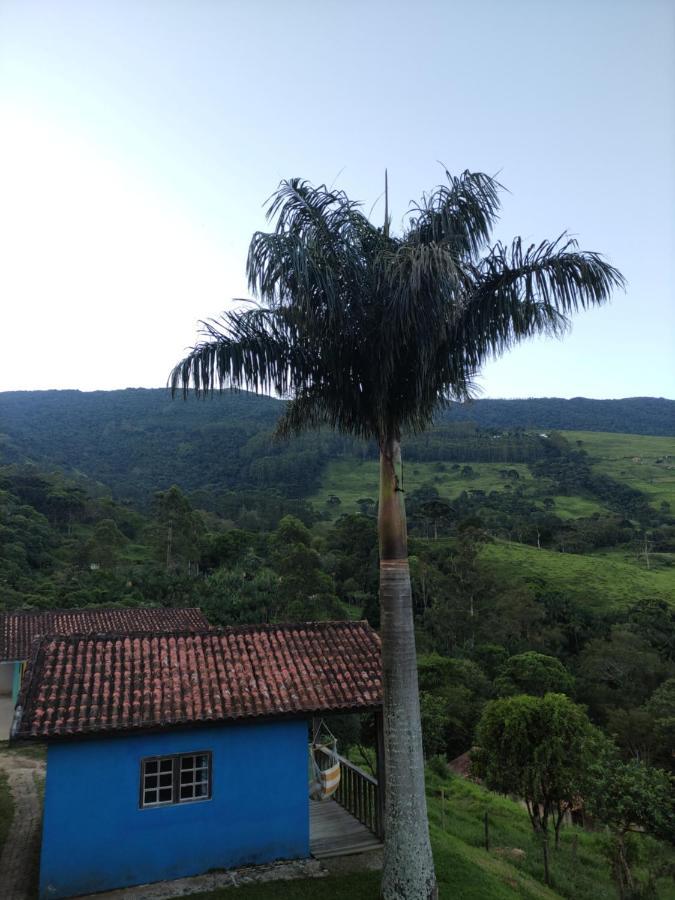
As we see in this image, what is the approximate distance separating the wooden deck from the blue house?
1.25ft

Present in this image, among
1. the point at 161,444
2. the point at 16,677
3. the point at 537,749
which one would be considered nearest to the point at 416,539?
the point at 16,677

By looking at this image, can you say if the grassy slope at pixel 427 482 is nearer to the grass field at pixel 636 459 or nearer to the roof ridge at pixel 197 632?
the grass field at pixel 636 459

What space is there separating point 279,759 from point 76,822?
9.25 feet

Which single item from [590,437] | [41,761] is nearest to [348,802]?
[41,761]

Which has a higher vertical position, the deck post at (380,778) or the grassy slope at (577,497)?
the deck post at (380,778)

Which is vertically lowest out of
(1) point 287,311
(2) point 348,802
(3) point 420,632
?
(3) point 420,632

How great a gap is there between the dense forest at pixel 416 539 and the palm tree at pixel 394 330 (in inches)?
43.5

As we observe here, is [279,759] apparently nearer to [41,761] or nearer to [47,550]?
[41,761]

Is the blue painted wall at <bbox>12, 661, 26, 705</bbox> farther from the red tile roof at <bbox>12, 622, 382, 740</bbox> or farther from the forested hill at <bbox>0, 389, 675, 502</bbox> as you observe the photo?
the forested hill at <bbox>0, 389, 675, 502</bbox>

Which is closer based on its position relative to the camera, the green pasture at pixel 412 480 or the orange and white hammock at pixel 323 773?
the orange and white hammock at pixel 323 773

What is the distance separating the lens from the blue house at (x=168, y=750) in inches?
328

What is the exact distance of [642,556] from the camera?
6881 centimetres

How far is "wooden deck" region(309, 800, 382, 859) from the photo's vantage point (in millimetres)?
9539

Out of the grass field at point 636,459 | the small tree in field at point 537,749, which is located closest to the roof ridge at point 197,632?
the small tree in field at point 537,749
